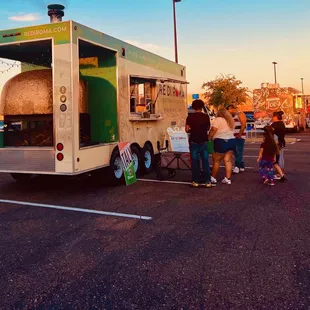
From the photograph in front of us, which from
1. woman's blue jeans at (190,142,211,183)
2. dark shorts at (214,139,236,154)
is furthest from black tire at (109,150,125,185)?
dark shorts at (214,139,236,154)

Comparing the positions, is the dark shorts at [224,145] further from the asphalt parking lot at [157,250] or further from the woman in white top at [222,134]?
the asphalt parking lot at [157,250]

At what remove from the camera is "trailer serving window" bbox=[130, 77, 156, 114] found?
28.7 ft

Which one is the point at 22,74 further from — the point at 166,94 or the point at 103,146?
the point at 166,94

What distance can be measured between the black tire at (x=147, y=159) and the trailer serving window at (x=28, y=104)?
2.37 meters

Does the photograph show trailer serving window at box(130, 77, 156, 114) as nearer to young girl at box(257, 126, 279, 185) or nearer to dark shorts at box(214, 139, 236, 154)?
dark shorts at box(214, 139, 236, 154)

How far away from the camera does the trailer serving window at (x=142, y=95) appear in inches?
344

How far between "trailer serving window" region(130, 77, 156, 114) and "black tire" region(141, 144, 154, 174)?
92cm

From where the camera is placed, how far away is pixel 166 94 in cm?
1027

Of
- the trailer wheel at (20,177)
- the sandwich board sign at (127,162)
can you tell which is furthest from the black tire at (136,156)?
the trailer wheel at (20,177)

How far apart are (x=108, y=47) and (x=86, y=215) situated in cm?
343

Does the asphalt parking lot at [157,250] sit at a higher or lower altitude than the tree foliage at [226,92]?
lower

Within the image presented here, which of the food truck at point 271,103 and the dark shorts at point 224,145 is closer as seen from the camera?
the dark shorts at point 224,145

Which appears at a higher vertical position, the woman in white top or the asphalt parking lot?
the woman in white top

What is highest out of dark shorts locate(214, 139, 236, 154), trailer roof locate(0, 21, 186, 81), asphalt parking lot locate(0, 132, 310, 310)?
trailer roof locate(0, 21, 186, 81)
